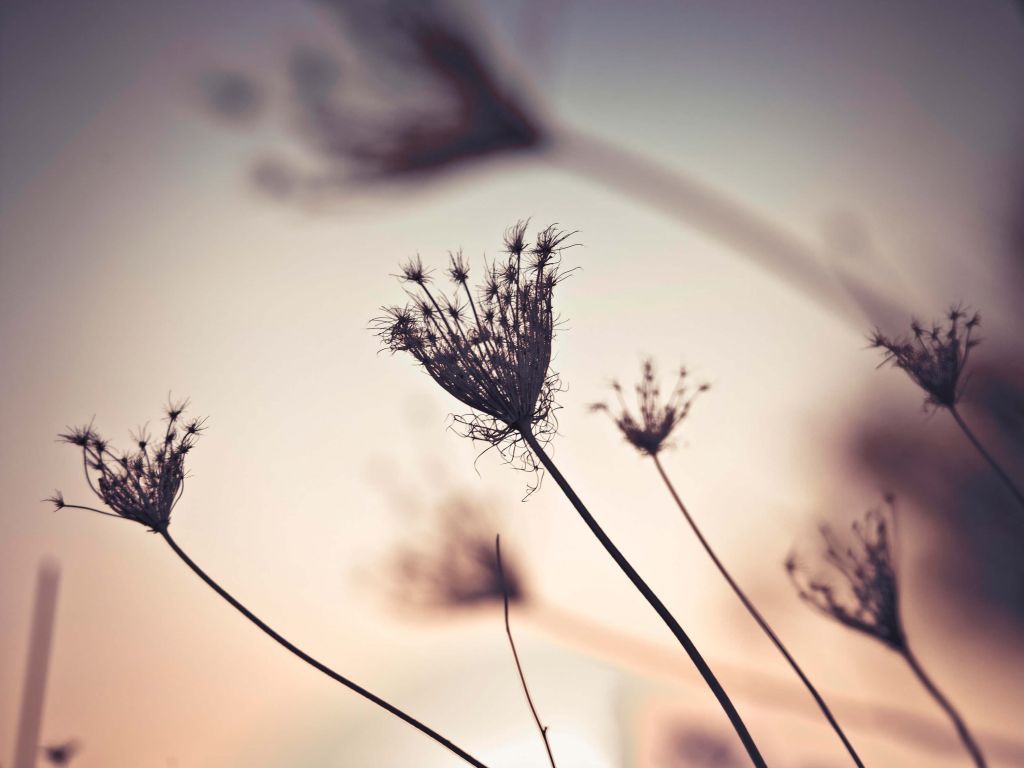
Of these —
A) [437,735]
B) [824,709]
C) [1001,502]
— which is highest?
[1001,502]

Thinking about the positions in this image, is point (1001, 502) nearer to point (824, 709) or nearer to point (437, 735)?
point (824, 709)

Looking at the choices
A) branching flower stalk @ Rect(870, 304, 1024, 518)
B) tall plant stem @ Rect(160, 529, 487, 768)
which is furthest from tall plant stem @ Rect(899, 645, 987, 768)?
tall plant stem @ Rect(160, 529, 487, 768)

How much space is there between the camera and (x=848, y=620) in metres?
4.26

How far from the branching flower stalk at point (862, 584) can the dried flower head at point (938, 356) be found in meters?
0.89

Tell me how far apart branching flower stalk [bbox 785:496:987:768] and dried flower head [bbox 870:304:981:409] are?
2.92ft

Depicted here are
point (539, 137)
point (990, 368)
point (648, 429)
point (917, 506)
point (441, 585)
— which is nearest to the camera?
point (648, 429)

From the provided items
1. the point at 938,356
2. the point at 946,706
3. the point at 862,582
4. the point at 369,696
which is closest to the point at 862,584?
the point at 862,582

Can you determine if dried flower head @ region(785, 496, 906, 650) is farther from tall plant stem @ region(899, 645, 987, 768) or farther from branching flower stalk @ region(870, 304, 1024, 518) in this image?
branching flower stalk @ region(870, 304, 1024, 518)

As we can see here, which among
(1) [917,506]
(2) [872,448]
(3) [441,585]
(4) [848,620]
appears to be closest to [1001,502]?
(1) [917,506]

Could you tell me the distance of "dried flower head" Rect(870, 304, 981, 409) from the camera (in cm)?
371

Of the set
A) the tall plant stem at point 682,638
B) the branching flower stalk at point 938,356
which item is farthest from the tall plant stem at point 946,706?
the tall plant stem at point 682,638

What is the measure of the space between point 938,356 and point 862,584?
6.05 ft

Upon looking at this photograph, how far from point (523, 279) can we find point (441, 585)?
230 inches

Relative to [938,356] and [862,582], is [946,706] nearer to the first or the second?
[862,582]
